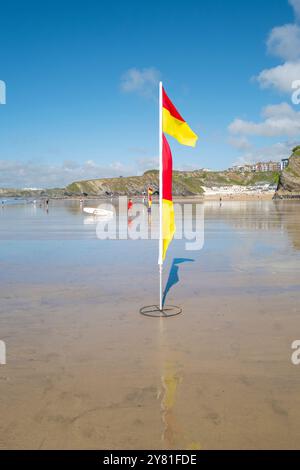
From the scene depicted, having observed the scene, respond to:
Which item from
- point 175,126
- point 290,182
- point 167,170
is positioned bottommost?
point 167,170

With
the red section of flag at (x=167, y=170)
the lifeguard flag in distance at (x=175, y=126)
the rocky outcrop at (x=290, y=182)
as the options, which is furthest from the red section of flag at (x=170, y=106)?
the rocky outcrop at (x=290, y=182)

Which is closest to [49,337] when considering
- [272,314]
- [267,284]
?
[272,314]

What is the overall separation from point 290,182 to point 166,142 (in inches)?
4597

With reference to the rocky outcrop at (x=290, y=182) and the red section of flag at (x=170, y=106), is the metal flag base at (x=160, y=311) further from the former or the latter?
the rocky outcrop at (x=290, y=182)

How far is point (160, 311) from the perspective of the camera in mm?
8812

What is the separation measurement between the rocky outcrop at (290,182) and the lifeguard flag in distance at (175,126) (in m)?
112

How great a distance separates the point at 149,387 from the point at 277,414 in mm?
1734

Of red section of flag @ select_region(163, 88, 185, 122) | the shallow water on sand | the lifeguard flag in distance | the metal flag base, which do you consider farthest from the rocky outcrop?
the metal flag base

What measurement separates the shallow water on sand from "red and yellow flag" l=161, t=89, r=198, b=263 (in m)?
2.10

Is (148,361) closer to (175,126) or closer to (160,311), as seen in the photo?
(160,311)

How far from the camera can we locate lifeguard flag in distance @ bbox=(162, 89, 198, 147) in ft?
28.3

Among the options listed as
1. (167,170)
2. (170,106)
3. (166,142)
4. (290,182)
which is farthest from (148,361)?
(290,182)

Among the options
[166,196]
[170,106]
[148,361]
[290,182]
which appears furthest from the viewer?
[290,182]

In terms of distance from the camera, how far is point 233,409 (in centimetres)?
478
